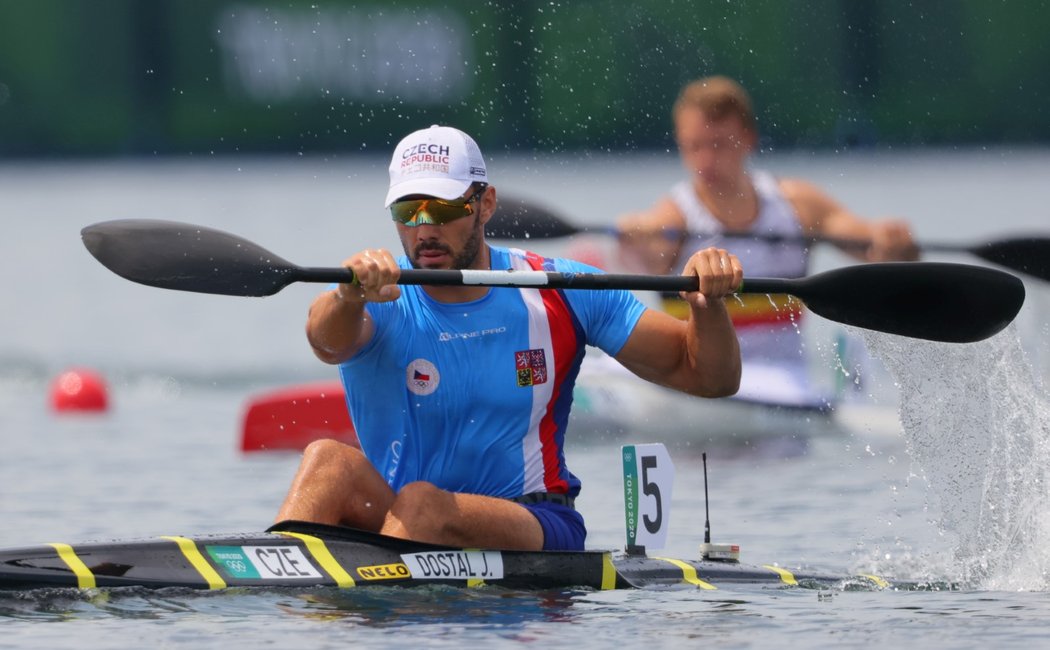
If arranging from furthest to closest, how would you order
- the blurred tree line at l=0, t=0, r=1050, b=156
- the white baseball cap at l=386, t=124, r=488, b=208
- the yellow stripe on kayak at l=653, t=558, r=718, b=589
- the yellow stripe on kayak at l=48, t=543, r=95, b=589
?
the blurred tree line at l=0, t=0, r=1050, b=156 < the yellow stripe on kayak at l=653, t=558, r=718, b=589 < the white baseball cap at l=386, t=124, r=488, b=208 < the yellow stripe on kayak at l=48, t=543, r=95, b=589

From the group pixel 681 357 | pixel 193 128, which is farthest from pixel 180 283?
pixel 193 128

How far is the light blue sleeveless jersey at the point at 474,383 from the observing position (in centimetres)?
685

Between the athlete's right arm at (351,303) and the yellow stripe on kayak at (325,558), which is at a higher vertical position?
the athlete's right arm at (351,303)

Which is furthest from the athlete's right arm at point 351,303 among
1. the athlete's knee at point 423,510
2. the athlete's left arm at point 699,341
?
the athlete's left arm at point 699,341

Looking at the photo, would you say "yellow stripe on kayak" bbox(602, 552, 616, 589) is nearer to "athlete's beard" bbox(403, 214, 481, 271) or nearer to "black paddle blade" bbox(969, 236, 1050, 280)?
"athlete's beard" bbox(403, 214, 481, 271)

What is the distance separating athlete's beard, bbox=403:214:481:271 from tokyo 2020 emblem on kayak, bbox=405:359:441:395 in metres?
0.34

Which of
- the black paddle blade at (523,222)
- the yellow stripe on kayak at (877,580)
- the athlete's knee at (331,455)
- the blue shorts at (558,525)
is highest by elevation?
the black paddle blade at (523,222)

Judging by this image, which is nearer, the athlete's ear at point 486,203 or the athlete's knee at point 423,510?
the athlete's knee at point 423,510

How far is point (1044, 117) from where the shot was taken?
45219 millimetres

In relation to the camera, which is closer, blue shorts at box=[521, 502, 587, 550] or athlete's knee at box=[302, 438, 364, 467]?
athlete's knee at box=[302, 438, 364, 467]

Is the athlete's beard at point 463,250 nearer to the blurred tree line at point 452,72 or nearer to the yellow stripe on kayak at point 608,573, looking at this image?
the yellow stripe on kayak at point 608,573

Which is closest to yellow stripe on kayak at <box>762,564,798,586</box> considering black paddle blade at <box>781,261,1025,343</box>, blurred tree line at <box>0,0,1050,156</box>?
black paddle blade at <box>781,261,1025,343</box>

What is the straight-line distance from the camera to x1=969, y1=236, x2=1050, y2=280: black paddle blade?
10102 mm

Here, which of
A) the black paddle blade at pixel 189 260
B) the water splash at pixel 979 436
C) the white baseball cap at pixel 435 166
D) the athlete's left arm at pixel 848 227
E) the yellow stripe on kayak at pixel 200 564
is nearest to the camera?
the yellow stripe on kayak at pixel 200 564
